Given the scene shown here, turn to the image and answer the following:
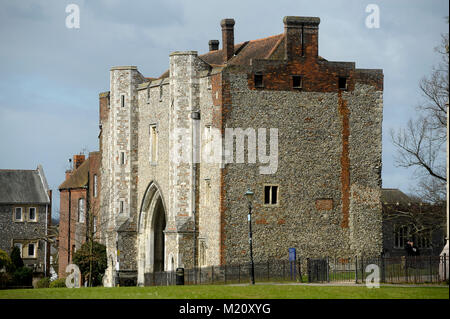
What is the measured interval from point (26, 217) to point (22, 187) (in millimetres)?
3156

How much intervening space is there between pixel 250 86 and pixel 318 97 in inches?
129

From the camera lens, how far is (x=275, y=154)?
4600cm

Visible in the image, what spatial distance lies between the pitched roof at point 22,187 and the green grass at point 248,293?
53621 mm

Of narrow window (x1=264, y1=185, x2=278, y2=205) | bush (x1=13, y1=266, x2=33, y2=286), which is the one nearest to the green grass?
narrow window (x1=264, y1=185, x2=278, y2=205)

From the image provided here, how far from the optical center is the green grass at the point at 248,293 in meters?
28.3

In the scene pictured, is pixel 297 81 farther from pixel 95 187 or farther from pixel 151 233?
pixel 95 187

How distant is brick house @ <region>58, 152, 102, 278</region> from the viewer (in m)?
66.1

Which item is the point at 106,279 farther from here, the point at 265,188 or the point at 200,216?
the point at 265,188

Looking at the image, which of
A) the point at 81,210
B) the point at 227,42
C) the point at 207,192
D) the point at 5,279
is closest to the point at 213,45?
the point at 227,42

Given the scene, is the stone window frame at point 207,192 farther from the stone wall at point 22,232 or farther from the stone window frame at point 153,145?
the stone wall at point 22,232

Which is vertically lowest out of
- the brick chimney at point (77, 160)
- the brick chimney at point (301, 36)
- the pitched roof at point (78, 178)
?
the pitched roof at point (78, 178)

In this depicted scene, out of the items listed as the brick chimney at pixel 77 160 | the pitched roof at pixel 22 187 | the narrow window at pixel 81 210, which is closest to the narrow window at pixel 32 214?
the pitched roof at pixel 22 187

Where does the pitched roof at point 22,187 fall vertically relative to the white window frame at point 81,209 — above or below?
above

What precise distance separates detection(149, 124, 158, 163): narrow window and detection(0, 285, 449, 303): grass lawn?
22.6 meters
